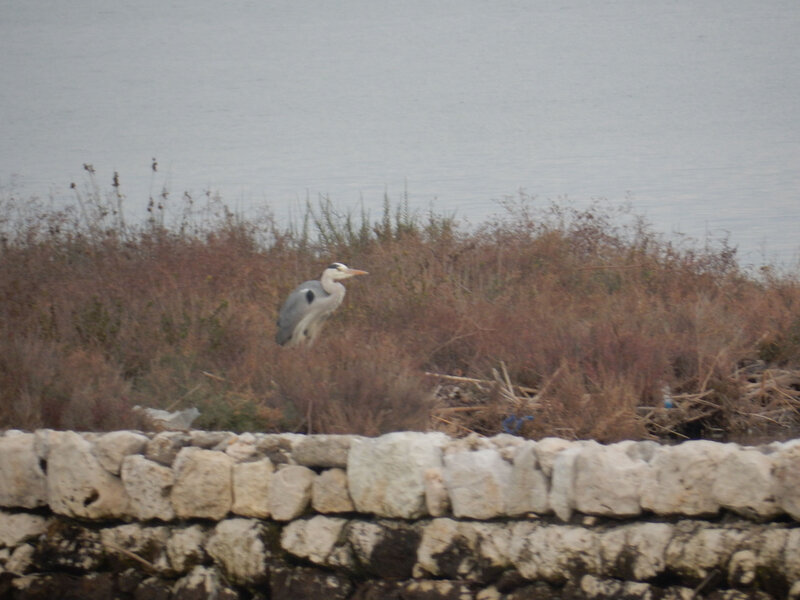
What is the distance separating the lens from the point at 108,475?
5055 mm

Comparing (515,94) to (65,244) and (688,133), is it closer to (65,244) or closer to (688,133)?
(688,133)

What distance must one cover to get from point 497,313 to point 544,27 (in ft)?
162

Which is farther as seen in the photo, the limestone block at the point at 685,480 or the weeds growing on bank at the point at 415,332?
the weeds growing on bank at the point at 415,332

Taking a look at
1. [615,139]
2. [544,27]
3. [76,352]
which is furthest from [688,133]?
[76,352]

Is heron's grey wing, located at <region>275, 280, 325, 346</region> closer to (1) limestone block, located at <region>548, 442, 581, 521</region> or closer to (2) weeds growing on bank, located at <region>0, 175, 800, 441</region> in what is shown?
(2) weeds growing on bank, located at <region>0, 175, 800, 441</region>

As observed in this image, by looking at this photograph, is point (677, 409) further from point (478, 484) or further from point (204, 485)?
point (204, 485)

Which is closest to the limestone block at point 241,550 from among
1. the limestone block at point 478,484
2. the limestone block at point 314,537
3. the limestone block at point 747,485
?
the limestone block at point 314,537

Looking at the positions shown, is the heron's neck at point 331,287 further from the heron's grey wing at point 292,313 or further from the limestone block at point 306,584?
the limestone block at point 306,584

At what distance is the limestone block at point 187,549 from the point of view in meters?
4.93

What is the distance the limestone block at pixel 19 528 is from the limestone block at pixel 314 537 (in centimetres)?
134

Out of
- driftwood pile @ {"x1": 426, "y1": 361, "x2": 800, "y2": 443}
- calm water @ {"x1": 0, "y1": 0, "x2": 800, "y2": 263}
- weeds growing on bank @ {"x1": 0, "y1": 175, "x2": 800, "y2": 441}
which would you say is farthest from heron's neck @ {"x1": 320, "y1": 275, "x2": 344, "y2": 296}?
calm water @ {"x1": 0, "y1": 0, "x2": 800, "y2": 263}

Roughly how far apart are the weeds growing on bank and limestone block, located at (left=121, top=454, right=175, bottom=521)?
2.74 ft

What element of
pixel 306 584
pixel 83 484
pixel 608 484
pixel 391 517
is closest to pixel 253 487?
pixel 306 584

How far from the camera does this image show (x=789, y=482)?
3.84m
